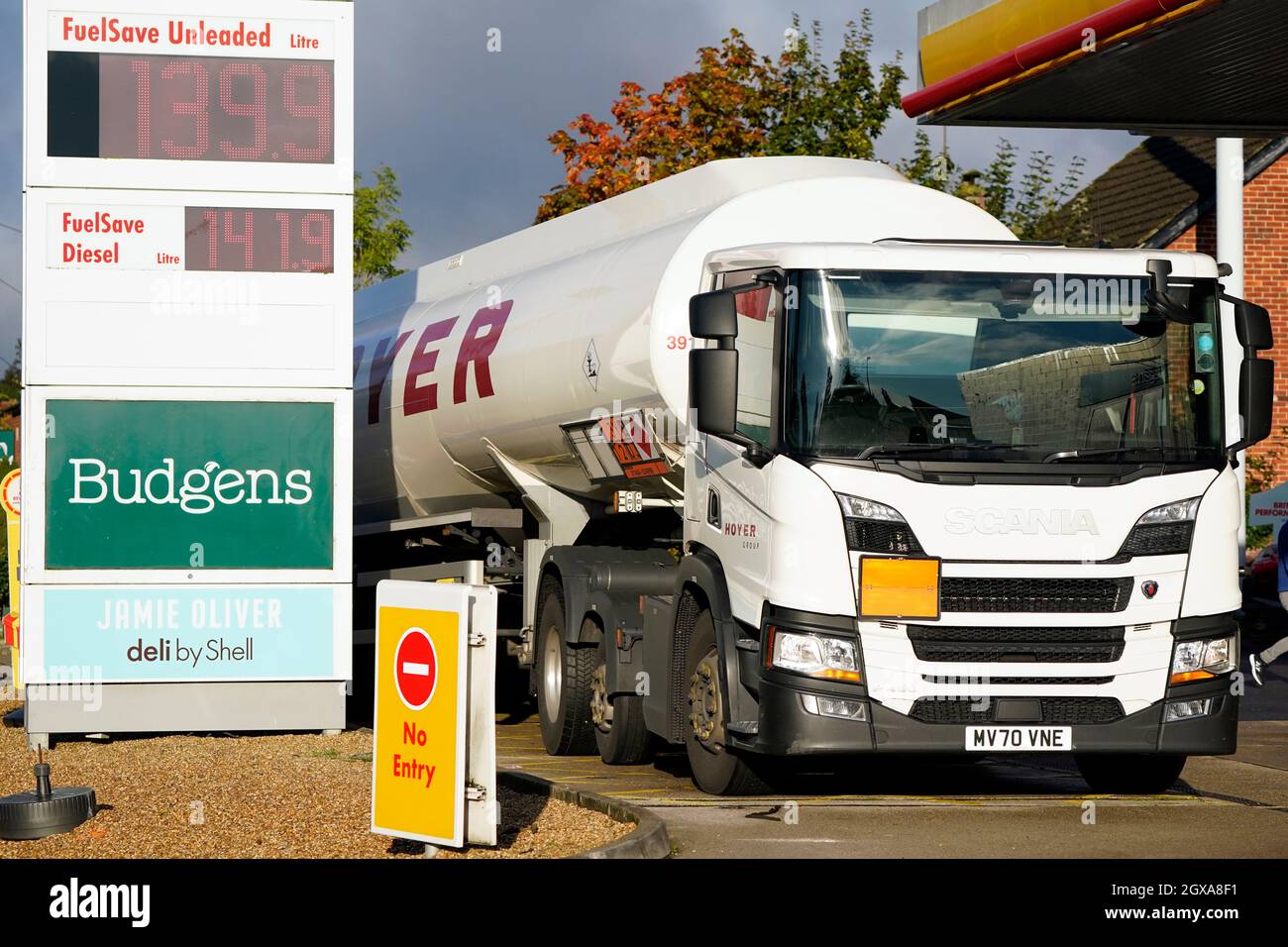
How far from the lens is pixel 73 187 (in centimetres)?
1416

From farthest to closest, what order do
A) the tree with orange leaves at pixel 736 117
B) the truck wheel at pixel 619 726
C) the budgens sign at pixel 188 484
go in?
the tree with orange leaves at pixel 736 117 < the budgens sign at pixel 188 484 < the truck wheel at pixel 619 726

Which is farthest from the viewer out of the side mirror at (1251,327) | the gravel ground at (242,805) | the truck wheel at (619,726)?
the truck wheel at (619,726)

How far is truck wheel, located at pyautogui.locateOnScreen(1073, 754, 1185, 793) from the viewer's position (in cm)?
1149

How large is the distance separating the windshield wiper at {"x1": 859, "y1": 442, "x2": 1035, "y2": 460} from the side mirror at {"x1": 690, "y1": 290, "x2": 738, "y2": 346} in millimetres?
981

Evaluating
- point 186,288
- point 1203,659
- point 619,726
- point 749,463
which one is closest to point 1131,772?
point 1203,659

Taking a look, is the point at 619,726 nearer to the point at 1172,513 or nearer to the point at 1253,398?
the point at 1172,513

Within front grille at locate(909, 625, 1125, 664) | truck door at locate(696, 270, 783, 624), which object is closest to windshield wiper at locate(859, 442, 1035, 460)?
truck door at locate(696, 270, 783, 624)

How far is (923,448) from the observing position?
33.9ft

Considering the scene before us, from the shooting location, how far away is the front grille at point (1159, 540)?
1033cm

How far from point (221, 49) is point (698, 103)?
14613 millimetres

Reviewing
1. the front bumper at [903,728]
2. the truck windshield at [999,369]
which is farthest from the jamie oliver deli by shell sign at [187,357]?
the truck windshield at [999,369]

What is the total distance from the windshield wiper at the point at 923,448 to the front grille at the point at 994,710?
1.32 meters

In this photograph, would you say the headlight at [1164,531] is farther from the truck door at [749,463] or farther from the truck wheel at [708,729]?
the truck wheel at [708,729]
